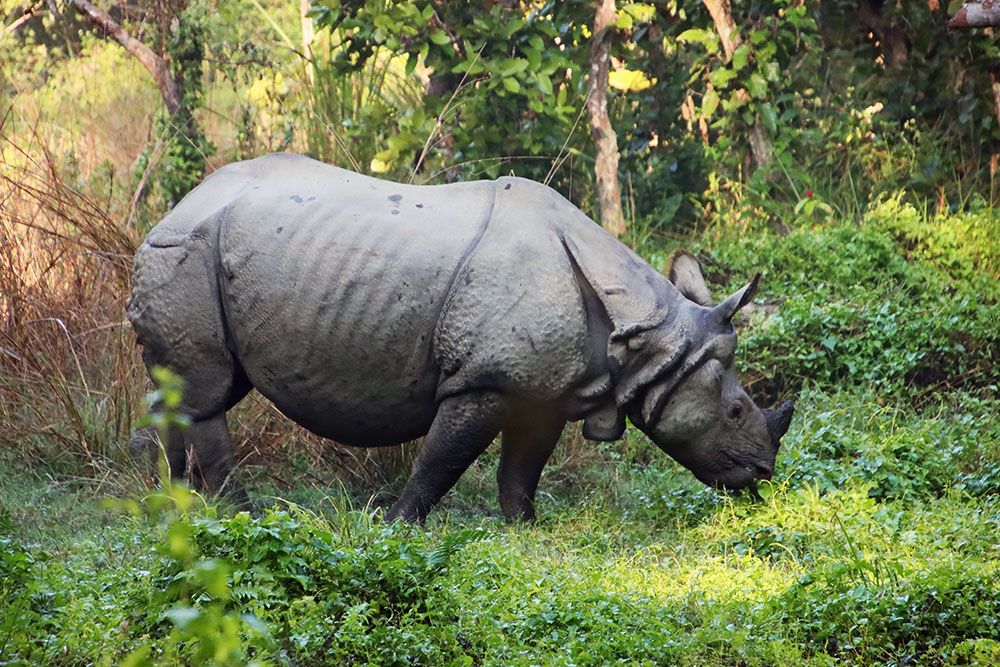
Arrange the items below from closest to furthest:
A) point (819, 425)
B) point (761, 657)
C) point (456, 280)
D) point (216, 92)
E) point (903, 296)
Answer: point (761, 657)
point (456, 280)
point (819, 425)
point (903, 296)
point (216, 92)

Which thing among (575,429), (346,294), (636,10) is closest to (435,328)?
(346,294)

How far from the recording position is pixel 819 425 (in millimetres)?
7469

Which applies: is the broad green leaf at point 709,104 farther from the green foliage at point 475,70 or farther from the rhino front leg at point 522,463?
the rhino front leg at point 522,463

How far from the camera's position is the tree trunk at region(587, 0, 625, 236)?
9852mm

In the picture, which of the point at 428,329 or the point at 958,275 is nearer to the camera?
the point at 428,329

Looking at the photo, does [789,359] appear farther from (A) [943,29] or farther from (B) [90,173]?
(B) [90,173]

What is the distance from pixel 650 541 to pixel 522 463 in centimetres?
68

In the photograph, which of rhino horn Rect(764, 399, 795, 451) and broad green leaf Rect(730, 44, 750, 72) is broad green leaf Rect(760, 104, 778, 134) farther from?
rhino horn Rect(764, 399, 795, 451)

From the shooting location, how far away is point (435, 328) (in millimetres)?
6059

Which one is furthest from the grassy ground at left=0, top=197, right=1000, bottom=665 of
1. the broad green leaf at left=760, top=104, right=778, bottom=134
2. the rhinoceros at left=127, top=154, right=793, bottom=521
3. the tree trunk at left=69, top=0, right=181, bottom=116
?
the tree trunk at left=69, top=0, right=181, bottom=116

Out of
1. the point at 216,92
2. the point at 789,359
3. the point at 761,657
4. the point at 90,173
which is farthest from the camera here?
the point at 216,92

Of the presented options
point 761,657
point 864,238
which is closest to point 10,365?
point 761,657

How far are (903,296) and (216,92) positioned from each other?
7.64 m

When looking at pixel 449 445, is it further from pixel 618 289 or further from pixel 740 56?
pixel 740 56
